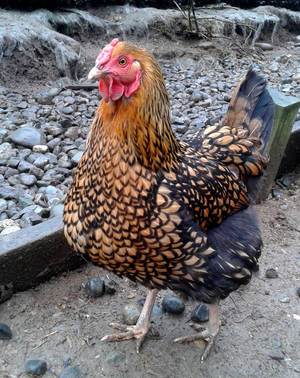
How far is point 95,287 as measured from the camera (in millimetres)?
Answer: 3033

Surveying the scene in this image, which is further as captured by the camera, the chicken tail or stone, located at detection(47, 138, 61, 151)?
stone, located at detection(47, 138, 61, 151)

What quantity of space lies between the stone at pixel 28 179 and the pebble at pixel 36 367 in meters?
1.69

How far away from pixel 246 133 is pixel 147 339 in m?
1.68

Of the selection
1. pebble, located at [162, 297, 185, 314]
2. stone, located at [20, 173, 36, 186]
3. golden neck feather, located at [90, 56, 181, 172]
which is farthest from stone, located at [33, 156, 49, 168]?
golden neck feather, located at [90, 56, 181, 172]

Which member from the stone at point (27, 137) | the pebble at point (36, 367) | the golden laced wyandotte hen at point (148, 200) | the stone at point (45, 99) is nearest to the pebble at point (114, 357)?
the pebble at point (36, 367)

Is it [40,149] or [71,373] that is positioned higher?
[40,149]

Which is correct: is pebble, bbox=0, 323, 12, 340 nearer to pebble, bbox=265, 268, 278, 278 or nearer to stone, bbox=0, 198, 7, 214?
stone, bbox=0, 198, 7, 214

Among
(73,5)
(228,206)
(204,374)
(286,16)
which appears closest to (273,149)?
(228,206)

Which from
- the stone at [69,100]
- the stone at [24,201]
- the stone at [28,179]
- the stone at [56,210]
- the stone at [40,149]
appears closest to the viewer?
the stone at [56,210]

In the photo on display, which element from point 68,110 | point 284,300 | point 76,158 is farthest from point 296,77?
point 284,300

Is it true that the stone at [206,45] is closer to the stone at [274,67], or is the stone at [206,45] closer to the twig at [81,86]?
the stone at [274,67]

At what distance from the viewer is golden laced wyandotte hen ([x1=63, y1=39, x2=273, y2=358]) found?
6.50 feet

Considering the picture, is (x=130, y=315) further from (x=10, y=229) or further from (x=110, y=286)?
(x=10, y=229)

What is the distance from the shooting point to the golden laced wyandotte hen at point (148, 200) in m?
1.98
